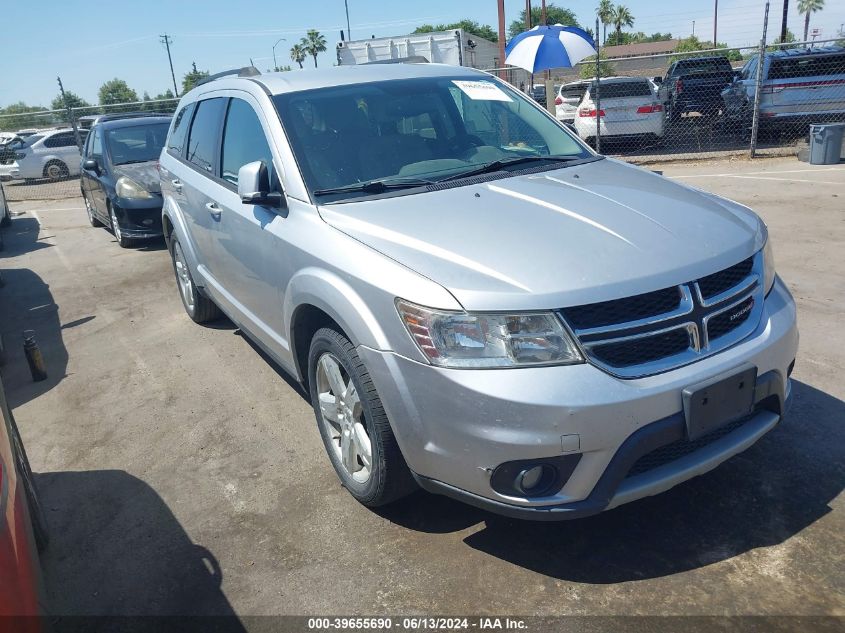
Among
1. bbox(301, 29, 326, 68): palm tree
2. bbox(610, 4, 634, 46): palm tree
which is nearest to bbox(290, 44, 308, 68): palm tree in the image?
bbox(301, 29, 326, 68): palm tree

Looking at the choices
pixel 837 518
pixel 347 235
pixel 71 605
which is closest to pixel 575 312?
pixel 347 235

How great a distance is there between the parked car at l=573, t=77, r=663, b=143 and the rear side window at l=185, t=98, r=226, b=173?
35.0 feet

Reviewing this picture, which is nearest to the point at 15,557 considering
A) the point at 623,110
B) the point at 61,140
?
the point at 623,110

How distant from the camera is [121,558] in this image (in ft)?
10.0

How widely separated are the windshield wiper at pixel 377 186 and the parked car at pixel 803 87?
11.8 meters

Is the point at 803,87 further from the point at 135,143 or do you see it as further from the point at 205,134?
the point at 205,134

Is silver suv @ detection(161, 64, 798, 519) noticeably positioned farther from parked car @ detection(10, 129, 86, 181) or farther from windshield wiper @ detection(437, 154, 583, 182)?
parked car @ detection(10, 129, 86, 181)

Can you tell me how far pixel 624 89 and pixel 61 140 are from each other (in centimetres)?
1548

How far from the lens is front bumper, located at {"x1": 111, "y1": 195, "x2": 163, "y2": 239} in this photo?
9.23m

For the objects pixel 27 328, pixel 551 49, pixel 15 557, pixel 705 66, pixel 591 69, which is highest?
pixel 551 49

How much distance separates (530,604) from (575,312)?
1.11 metres

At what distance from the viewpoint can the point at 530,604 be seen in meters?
2.56

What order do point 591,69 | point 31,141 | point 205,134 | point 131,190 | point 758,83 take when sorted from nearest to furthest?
point 205,134, point 131,190, point 758,83, point 31,141, point 591,69

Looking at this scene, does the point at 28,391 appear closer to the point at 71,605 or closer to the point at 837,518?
the point at 71,605
